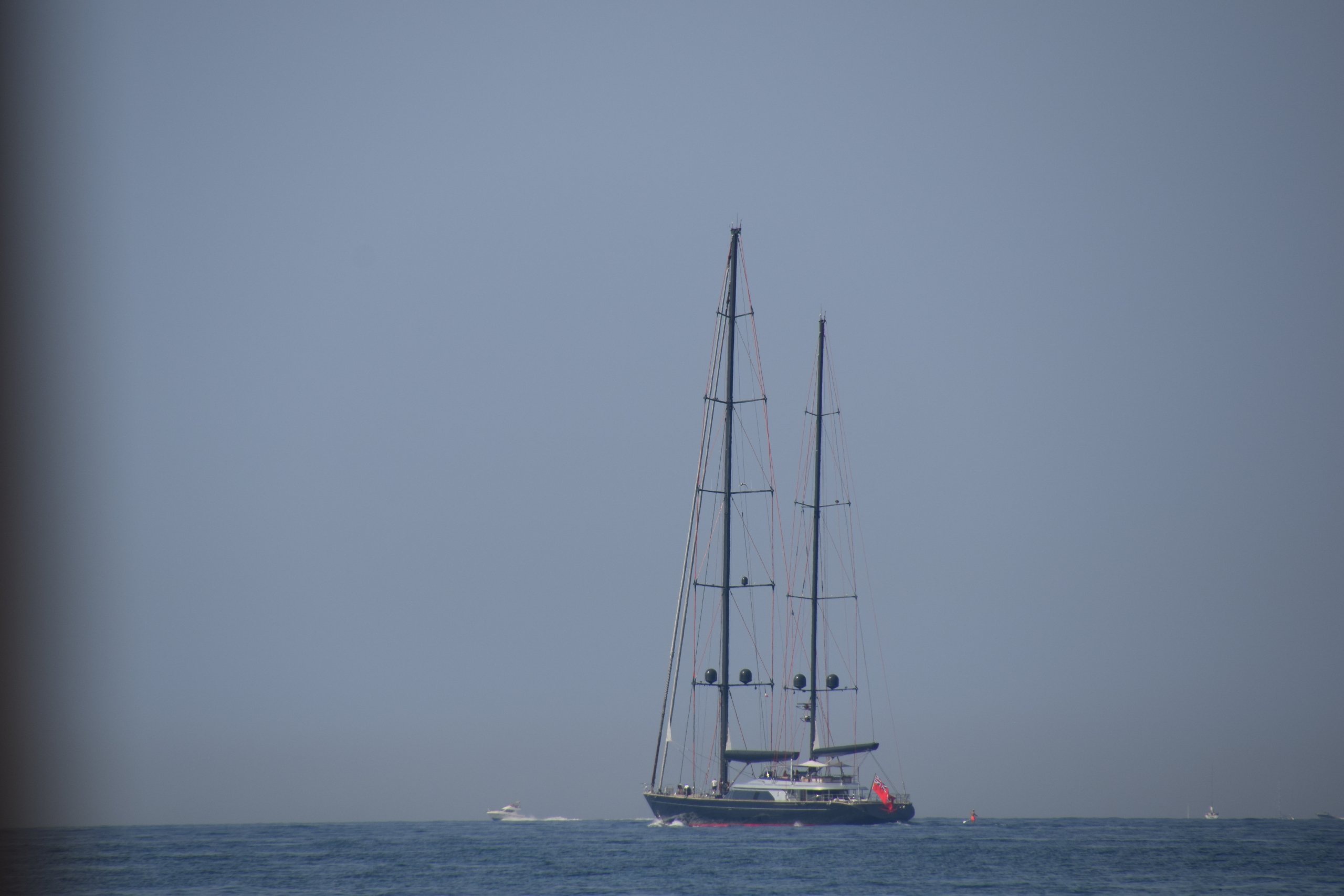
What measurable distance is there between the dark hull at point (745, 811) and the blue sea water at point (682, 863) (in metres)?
0.98

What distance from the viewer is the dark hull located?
235ft

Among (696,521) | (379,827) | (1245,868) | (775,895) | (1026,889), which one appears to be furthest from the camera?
(379,827)

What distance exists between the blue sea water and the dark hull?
977 millimetres

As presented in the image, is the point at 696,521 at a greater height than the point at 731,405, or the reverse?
the point at 731,405

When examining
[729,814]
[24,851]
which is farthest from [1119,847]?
[24,851]

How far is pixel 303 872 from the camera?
186ft

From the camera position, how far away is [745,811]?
7194 cm

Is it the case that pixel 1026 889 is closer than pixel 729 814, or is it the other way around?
pixel 1026 889

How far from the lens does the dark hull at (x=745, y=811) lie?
7169 cm

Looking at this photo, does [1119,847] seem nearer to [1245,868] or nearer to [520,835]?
[1245,868]

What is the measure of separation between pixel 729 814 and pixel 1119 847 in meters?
21.2

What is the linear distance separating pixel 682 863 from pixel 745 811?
643 inches

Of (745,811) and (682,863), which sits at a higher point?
(745,811)

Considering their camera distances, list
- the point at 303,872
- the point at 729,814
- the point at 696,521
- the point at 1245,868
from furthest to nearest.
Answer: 1. the point at 696,521
2. the point at 729,814
3. the point at 1245,868
4. the point at 303,872
